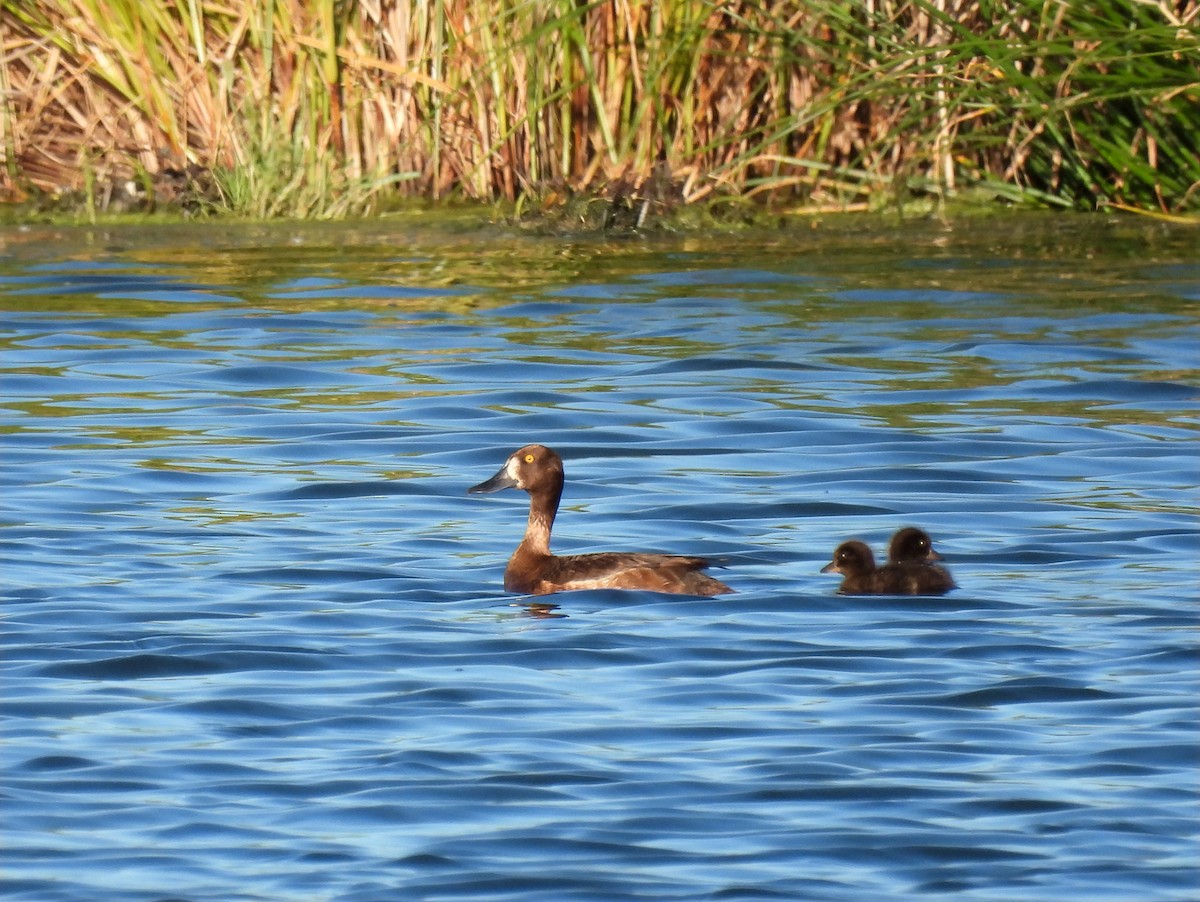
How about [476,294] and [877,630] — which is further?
[476,294]

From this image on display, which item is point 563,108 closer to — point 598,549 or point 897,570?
point 598,549

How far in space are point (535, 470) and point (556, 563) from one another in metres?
0.54

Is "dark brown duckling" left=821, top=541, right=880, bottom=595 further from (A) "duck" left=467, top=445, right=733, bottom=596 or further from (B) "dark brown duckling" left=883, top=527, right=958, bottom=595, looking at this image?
(A) "duck" left=467, top=445, right=733, bottom=596

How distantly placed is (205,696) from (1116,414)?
199 inches

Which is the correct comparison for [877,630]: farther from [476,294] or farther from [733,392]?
[476,294]

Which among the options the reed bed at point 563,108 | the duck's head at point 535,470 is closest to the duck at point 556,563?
the duck's head at point 535,470

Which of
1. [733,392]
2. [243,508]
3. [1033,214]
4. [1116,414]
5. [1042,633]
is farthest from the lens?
[1033,214]

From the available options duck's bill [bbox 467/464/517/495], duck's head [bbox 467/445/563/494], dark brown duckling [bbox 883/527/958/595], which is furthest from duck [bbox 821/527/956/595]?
duck's bill [bbox 467/464/517/495]

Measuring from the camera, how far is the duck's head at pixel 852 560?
6.87 m

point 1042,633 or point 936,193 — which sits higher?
point 936,193

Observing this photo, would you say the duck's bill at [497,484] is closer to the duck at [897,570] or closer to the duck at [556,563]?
the duck at [556,563]

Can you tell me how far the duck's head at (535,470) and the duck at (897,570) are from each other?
1021 millimetres

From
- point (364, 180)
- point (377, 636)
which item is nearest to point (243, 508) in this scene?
point (377, 636)

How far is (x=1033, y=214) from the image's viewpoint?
45.3 ft
